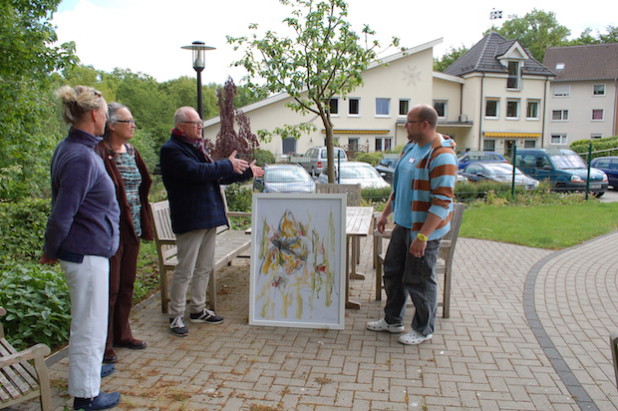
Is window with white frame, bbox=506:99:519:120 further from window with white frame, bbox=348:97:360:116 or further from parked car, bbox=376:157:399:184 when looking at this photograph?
parked car, bbox=376:157:399:184

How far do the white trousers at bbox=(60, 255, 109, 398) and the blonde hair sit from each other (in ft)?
2.78

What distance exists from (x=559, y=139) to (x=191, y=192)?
49.3 meters

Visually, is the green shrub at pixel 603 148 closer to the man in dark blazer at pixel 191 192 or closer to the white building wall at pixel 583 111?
the white building wall at pixel 583 111

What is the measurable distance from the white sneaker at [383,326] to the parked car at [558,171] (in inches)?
505

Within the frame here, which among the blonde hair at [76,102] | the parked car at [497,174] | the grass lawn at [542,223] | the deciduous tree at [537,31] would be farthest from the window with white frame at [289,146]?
the deciduous tree at [537,31]

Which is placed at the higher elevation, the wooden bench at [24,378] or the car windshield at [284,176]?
the car windshield at [284,176]

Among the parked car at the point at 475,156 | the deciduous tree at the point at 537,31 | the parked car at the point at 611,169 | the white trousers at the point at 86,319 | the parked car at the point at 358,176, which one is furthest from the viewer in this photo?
the deciduous tree at the point at 537,31

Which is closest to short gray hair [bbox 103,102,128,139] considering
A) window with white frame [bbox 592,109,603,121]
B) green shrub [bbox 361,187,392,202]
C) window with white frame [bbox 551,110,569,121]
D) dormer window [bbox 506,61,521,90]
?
green shrub [bbox 361,187,392,202]

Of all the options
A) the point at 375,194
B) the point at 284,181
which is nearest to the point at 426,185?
the point at 284,181

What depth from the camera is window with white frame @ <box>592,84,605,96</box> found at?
45125 mm

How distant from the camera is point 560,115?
152 feet

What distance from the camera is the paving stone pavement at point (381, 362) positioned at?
3316 millimetres

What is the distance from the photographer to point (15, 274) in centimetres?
460

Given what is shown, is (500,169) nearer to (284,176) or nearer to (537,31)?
(284,176)
